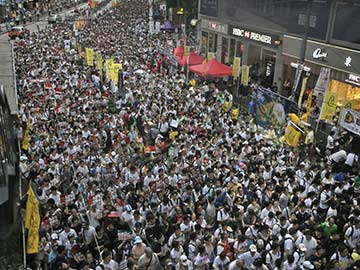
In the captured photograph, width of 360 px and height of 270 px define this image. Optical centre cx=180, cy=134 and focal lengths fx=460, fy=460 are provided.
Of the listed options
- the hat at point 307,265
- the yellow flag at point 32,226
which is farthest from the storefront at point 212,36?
the hat at point 307,265

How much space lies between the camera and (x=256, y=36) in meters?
24.6

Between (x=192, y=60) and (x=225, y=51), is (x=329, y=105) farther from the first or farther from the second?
(x=225, y=51)

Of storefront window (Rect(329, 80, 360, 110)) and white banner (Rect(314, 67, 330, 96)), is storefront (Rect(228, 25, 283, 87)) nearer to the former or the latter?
white banner (Rect(314, 67, 330, 96))

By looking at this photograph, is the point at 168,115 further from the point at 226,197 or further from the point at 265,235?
the point at 265,235

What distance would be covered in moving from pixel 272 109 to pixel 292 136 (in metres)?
2.07

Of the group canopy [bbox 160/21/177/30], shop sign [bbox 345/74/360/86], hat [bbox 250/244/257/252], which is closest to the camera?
hat [bbox 250/244/257/252]

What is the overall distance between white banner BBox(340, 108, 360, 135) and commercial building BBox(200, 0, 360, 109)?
282cm

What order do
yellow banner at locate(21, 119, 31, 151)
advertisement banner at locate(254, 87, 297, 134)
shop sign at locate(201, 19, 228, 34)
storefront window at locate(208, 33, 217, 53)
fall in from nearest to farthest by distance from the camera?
1. yellow banner at locate(21, 119, 31, 151)
2. advertisement banner at locate(254, 87, 297, 134)
3. shop sign at locate(201, 19, 228, 34)
4. storefront window at locate(208, 33, 217, 53)

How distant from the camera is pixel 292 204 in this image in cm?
959

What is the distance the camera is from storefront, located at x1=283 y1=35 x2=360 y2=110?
1764 centimetres

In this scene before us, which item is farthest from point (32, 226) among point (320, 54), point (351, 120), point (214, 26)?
point (214, 26)

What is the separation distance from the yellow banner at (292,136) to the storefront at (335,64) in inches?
171

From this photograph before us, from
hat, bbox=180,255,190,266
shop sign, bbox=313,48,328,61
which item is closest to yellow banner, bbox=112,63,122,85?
shop sign, bbox=313,48,328,61

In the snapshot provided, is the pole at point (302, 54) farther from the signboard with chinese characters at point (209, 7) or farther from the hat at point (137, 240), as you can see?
the signboard with chinese characters at point (209, 7)
